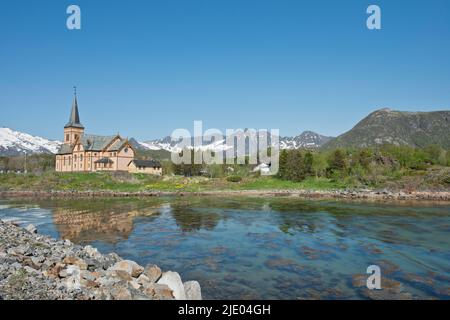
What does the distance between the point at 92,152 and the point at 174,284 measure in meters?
69.4

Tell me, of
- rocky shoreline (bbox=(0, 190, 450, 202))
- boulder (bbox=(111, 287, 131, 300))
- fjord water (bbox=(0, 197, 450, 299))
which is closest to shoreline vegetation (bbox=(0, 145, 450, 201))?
rocky shoreline (bbox=(0, 190, 450, 202))

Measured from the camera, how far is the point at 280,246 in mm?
19188

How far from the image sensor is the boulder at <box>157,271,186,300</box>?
10.5 metres

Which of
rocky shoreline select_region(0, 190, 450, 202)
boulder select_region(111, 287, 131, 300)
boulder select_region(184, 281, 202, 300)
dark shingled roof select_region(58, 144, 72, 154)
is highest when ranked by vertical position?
dark shingled roof select_region(58, 144, 72, 154)

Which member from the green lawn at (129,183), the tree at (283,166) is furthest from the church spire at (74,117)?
the tree at (283,166)

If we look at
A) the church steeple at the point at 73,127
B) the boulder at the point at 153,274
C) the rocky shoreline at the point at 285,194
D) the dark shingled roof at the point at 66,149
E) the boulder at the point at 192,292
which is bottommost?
the rocky shoreline at the point at 285,194

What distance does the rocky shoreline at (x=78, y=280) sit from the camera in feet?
30.5

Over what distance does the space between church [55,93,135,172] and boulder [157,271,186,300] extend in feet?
215

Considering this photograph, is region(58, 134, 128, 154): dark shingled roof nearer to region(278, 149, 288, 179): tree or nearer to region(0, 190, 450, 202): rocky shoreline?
region(0, 190, 450, 202): rocky shoreline

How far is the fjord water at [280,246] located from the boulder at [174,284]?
4.55ft

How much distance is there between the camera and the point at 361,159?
78.4 metres

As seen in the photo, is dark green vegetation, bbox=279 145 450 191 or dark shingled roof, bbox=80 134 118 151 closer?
dark green vegetation, bbox=279 145 450 191

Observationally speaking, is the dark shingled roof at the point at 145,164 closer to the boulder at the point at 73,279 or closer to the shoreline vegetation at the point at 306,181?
the shoreline vegetation at the point at 306,181
